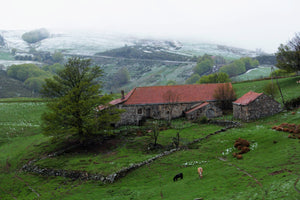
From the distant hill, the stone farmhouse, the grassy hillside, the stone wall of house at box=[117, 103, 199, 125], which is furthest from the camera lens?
the distant hill

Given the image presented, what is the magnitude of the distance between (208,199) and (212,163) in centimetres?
953

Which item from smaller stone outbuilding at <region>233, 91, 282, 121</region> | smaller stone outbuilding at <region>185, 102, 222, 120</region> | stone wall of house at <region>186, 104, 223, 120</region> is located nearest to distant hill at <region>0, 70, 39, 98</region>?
smaller stone outbuilding at <region>185, 102, 222, 120</region>

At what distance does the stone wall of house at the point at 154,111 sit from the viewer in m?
56.2

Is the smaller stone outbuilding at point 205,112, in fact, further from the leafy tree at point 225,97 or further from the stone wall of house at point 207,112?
the leafy tree at point 225,97

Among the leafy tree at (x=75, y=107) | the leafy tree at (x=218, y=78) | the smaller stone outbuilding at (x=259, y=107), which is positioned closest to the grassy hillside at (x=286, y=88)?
the smaller stone outbuilding at (x=259, y=107)

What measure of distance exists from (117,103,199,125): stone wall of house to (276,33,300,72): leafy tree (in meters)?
26.9

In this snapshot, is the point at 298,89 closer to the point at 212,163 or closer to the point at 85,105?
the point at 212,163

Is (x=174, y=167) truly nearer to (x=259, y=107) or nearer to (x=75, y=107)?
(x=75, y=107)

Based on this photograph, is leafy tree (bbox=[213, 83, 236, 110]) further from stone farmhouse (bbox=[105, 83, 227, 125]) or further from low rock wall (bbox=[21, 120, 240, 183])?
low rock wall (bbox=[21, 120, 240, 183])

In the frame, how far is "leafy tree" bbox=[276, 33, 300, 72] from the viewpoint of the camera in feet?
195

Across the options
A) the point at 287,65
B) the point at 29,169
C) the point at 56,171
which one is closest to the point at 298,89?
the point at 287,65

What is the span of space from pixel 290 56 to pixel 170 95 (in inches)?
1257

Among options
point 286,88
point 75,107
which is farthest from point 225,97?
point 75,107

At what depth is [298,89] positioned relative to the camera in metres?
52.7
